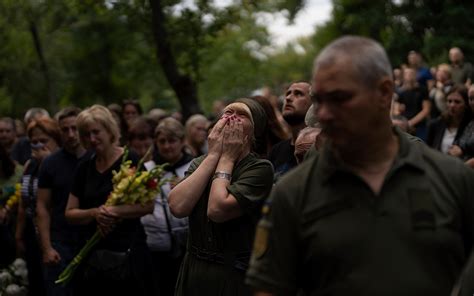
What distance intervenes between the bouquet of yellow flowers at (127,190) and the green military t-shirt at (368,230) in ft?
13.7

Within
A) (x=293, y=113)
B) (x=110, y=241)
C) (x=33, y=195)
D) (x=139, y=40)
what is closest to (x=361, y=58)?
(x=293, y=113)

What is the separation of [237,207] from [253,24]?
154 feet

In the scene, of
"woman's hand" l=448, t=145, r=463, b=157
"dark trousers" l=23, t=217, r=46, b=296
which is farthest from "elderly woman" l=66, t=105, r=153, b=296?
"woman's hand" l=448, t=145, r=463, b=157

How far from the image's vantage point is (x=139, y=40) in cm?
3266

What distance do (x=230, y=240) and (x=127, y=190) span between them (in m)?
2.50

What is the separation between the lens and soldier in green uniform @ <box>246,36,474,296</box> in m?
3.40

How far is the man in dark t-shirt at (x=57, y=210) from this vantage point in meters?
8.70

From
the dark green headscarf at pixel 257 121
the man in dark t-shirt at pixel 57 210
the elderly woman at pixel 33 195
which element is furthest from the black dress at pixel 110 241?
the dark green headscarf at pixel 257 121

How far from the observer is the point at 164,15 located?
51.6ft

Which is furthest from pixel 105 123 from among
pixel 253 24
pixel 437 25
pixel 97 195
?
pixel 253 24

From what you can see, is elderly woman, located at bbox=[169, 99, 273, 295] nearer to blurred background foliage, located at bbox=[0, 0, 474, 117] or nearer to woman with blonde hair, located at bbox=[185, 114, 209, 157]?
woman with blonde hair, located at bbox=[185, 114, 209, 157]

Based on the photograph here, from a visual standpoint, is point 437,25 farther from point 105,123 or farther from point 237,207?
point 237,207

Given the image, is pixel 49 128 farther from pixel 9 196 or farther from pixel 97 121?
pixel 97 121

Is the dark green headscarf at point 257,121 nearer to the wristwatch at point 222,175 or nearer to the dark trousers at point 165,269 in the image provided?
the wristwatch at point 222,175
